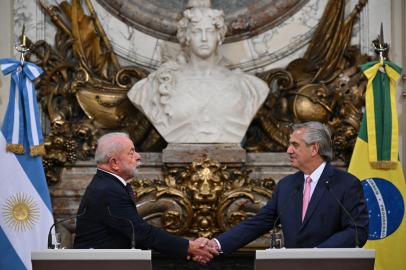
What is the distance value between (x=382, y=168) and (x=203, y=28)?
1.82 metres

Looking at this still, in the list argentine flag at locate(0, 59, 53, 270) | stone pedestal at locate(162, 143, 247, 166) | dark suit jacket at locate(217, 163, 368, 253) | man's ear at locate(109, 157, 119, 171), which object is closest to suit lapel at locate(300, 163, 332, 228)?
dark suit jacket at locate(217, 163, 368, 253)

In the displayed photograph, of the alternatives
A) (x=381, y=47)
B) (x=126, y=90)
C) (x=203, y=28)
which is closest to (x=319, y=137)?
(x=381, y=47)

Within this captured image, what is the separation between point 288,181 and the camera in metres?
5.99

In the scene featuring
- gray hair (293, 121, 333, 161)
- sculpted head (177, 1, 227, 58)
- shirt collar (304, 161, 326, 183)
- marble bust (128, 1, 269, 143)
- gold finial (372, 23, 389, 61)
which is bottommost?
shirt collar (304, 161, 326, 183)

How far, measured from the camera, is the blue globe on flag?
25.1 feet

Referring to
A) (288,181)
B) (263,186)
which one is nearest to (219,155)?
(263,186)

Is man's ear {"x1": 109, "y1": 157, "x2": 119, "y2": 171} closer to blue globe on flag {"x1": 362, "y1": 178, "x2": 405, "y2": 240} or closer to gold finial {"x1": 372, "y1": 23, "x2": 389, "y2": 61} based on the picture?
blue globe on flag {"x1": 362, "y1": 178, "x2": 405, "y2": 240}

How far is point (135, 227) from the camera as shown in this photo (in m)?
5.63

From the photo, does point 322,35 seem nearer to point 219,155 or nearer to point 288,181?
point 219,155

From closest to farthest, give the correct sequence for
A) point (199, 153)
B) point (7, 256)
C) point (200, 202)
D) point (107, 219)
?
point (107, 219) → point (7, 256) → point (200, 202) → point (199, 153)

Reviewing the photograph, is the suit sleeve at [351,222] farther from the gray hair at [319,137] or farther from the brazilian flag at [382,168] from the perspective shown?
the brazilian flag at [382,168]

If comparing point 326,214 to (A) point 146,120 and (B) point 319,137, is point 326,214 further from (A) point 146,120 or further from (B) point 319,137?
(A) point 146,120

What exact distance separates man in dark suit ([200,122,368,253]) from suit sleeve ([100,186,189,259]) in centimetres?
29

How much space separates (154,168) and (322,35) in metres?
1.89
